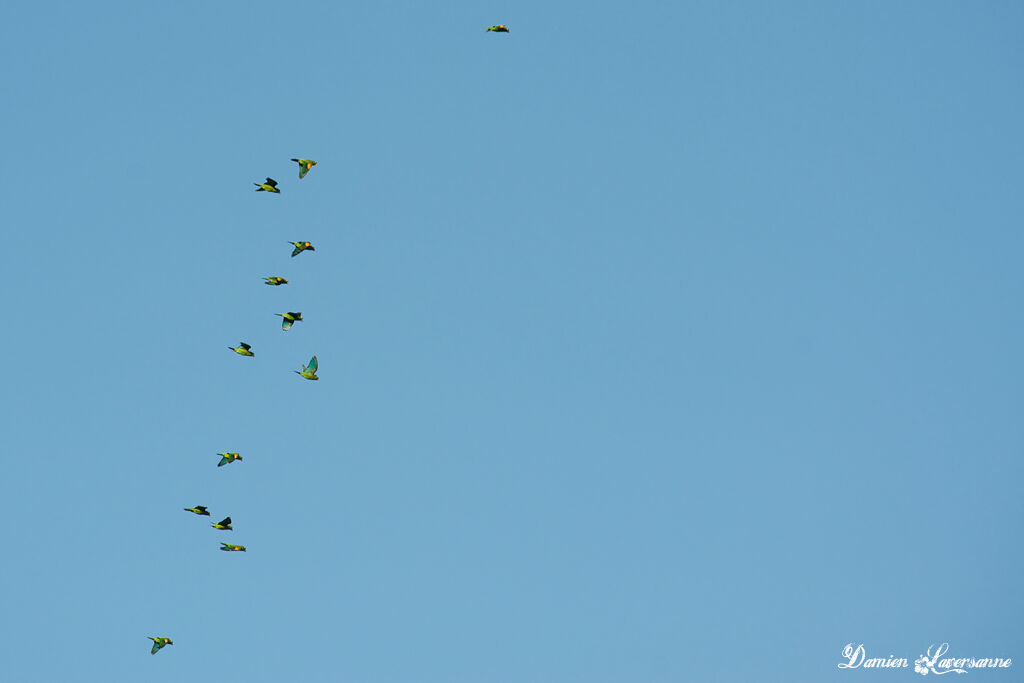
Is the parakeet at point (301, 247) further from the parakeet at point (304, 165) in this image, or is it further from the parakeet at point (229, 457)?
the parakeet at point (229, 457)

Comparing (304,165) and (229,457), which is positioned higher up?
(304,165)

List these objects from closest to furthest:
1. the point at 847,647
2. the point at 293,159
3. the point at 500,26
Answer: the point at 293,159 → the point at 500,26 → the point at 847,647

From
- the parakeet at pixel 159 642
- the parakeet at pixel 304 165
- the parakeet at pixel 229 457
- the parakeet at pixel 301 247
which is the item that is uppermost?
the parakeet at pixel 304 165

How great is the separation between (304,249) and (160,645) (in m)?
34.3

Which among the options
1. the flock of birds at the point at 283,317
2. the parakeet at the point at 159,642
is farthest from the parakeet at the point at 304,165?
the parakeet at the point at 159,642

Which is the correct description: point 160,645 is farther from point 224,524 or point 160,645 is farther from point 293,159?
point 293,159

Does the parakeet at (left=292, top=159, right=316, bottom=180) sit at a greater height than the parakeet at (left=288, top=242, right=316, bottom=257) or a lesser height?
greater

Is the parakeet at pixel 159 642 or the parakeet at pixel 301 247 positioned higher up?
the parakeet at pixel 301 247

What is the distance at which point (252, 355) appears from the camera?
119688 mm

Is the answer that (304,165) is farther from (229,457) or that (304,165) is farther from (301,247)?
(229,457)

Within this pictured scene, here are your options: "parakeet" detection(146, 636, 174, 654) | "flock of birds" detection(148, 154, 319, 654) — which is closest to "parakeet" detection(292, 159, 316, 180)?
"flock of birds" detection(148, 154, 319, 654)

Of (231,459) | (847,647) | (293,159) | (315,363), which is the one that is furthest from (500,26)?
(847,647)

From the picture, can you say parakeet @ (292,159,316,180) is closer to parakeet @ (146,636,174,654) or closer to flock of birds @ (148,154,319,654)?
flock of birds @ (148,154,319,654)

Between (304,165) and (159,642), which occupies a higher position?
(304,165)
